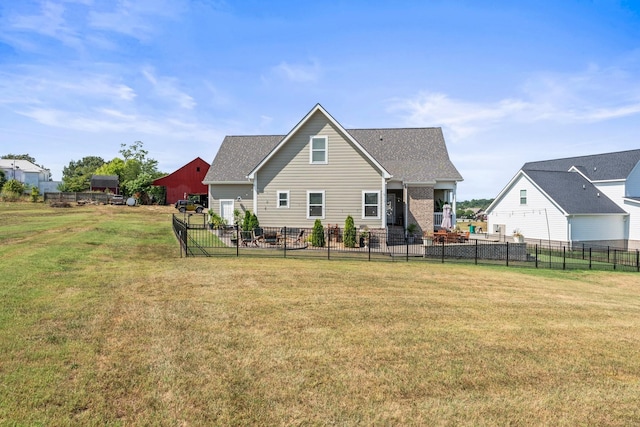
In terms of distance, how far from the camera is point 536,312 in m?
9.02

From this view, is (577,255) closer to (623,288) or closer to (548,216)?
(548,216)

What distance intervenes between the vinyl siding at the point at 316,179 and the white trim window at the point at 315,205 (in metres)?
0.22

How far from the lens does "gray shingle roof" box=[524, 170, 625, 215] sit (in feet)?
102

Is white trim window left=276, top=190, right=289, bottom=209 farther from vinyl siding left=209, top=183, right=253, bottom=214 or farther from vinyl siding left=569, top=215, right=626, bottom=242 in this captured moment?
vinyl siding left=569, top=215, right=626, bottom=242

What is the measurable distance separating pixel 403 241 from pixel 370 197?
12.3 ft

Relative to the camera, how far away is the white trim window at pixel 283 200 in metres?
23.6

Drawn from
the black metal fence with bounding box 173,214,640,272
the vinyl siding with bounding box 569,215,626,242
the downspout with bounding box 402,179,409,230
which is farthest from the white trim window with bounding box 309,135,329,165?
the vinyl siding with bounding box 569,215,626,242

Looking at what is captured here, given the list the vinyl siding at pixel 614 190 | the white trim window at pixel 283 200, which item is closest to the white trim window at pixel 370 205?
the white trim window at pixel 283 200

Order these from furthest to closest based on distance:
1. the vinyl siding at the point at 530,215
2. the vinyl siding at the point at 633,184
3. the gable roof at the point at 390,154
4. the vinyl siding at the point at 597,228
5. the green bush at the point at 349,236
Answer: the vinyl siding at the point at 633,184
the vinyl siding at the point at 530,215
the vinyl siding at the point at 597,228
the gable roof at the point at 390,154
the green bush at the point at 349,236

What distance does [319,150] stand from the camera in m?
23.2

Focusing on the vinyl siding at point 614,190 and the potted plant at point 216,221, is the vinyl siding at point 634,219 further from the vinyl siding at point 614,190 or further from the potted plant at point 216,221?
the potted plant at point 216,221

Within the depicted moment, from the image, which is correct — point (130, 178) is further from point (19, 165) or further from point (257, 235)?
point (257, 235)

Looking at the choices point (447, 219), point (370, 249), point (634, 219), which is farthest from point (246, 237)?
point (634, 219)

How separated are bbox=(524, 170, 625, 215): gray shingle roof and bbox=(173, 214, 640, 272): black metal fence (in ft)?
22.6
